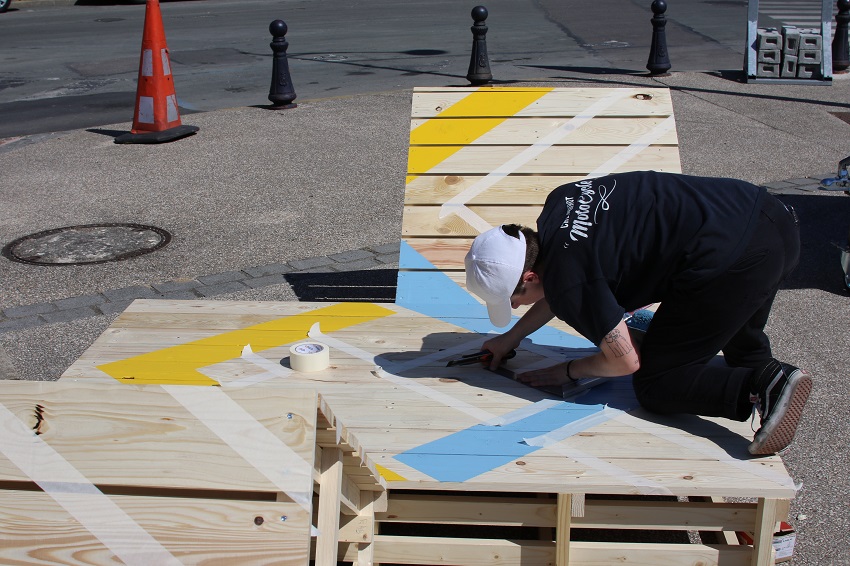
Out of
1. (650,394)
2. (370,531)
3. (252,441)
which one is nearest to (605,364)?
(650,394)

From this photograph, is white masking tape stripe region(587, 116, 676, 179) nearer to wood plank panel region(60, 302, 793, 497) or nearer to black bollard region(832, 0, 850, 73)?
wood plank panel region(60, 302, 793, 497)

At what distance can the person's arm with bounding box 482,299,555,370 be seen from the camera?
12.8 feet

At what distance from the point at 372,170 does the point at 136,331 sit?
14.4 feet

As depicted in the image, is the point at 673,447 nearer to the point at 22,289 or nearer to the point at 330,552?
the point at 330,552

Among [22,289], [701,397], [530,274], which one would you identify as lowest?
[22,289]

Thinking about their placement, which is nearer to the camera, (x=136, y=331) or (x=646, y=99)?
(x=136, y=331)

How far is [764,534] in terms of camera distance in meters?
3.11

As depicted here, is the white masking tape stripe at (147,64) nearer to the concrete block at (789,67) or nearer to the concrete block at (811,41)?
the concrete block at (789,67)

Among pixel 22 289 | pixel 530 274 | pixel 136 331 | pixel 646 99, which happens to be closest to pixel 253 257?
pixel 22 289

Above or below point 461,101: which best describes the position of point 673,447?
below

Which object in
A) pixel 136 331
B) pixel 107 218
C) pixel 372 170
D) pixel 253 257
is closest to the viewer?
pixel 136 331

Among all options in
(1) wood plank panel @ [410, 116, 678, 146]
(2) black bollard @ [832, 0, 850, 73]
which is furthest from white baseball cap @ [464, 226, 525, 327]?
(2) black bollard @ [832, 0, 850, 73]

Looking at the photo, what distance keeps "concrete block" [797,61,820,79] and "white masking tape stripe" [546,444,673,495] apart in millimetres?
10278

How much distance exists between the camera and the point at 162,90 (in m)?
9.52
